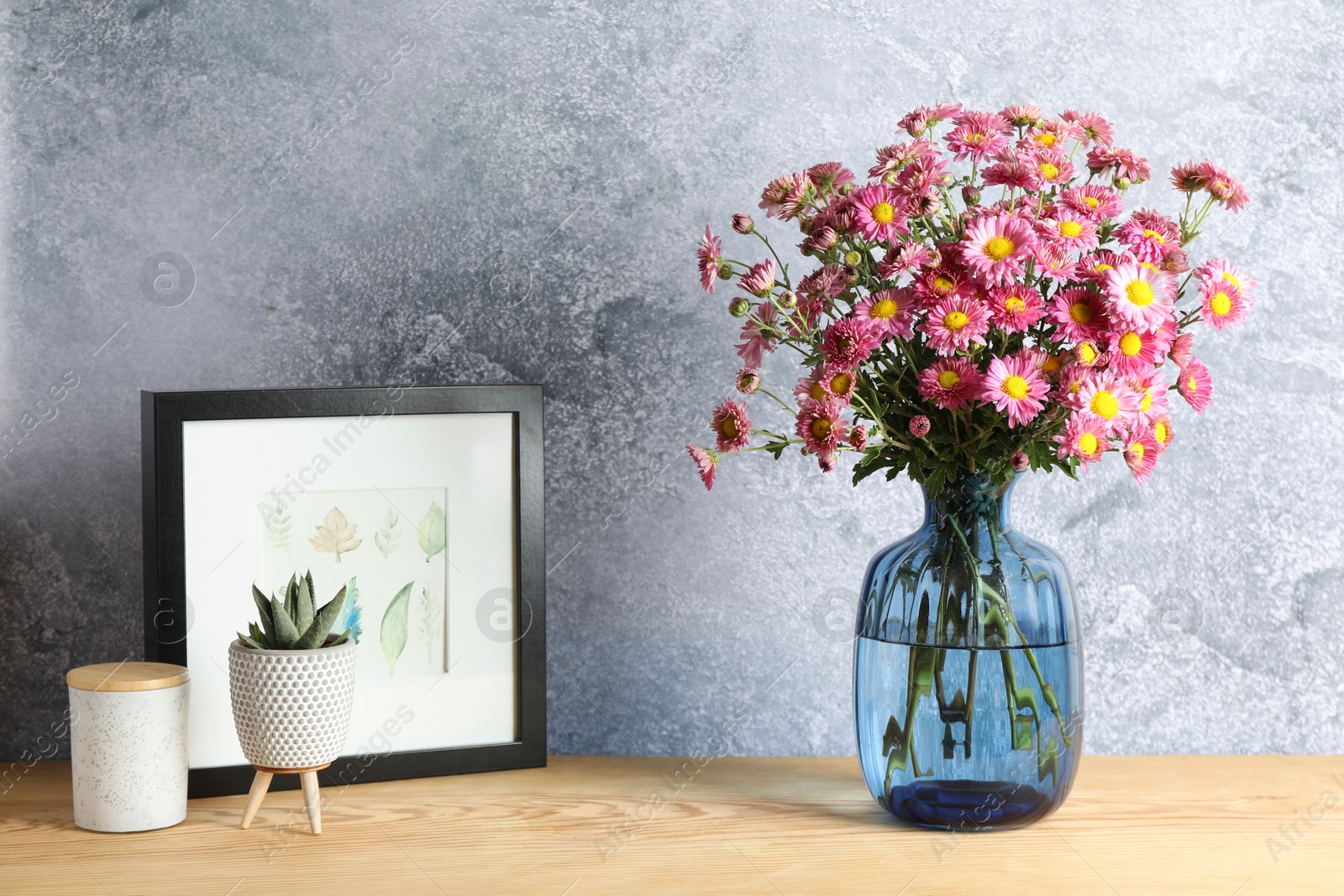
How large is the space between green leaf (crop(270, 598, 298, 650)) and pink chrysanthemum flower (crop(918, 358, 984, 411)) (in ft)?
1.59

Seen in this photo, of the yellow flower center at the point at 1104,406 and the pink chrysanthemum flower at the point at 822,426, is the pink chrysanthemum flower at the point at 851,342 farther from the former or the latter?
the yellow flower center at the point at 1104,406

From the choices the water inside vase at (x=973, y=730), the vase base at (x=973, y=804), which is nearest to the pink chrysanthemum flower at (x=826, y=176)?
the water inside vase at (x=973, y=730)

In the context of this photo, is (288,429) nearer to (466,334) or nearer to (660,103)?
(466,334)

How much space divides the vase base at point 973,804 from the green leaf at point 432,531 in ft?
1.37

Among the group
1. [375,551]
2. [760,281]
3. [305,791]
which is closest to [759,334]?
[760,281]

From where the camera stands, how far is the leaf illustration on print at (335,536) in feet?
2.95

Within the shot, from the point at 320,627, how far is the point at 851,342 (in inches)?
17.3

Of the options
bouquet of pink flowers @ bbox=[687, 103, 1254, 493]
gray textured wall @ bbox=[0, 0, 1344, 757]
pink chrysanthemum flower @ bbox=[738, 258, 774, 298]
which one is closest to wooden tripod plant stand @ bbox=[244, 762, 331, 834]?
gray textured wall @ bbox=[0, 0, 1344, 757]

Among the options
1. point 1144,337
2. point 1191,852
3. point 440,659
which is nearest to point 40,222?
point 440,659

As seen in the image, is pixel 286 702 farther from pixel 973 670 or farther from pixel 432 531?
pixel 973 670

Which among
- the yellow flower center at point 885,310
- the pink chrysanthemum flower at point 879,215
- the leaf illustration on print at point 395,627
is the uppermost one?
the pink chrysanthemum flower at point 879,215

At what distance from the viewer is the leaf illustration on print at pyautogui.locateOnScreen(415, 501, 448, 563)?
92 cm

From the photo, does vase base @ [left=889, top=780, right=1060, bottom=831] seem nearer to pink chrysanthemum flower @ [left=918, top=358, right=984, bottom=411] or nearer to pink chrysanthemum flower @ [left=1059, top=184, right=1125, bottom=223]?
pink chrysanthemum flower @ [left=918, top=358, right=984, bottom=411]

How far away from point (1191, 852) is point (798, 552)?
39cm
